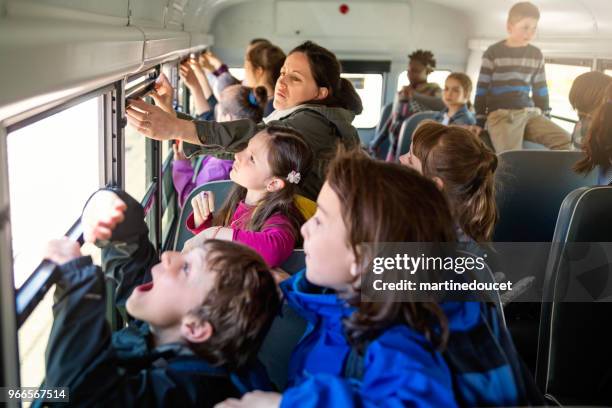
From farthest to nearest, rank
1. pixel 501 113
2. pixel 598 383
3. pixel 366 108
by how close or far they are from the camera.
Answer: pixel 366 108 < pixel 501 113 < pixel 598 383

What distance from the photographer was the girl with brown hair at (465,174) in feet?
6.55

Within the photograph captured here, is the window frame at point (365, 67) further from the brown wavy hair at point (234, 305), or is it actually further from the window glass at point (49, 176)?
the brown wavy hair at point (234, 305)

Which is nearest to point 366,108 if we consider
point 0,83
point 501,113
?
point 501,113

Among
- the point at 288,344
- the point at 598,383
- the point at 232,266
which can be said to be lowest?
the point at 598,383

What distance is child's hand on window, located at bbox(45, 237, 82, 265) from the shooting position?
3.61 ft

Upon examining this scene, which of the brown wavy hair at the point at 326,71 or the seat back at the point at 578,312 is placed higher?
the brown wavy hair at the point at 326,71

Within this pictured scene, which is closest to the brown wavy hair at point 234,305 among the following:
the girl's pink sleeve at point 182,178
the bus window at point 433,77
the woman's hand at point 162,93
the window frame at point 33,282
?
the window frame at point 33,282

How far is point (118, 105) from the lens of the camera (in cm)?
185

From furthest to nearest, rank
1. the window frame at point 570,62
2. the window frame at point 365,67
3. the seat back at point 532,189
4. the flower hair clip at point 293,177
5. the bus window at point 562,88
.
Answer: the window frame at point 365,67 < the bus window at point 562,88 < the window frame at point 570,62 < the seat back at point 532,189 < the flower hair clip at point 293,177

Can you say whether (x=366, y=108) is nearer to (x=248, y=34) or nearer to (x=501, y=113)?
(x=248, y=34)

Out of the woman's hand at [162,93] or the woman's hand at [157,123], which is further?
the woman's hand at [162,93]

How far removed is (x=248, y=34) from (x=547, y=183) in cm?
454

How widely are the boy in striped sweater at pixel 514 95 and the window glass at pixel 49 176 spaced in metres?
3.56

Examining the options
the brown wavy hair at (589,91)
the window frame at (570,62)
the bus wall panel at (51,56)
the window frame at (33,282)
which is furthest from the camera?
the window frame at (570,62)
